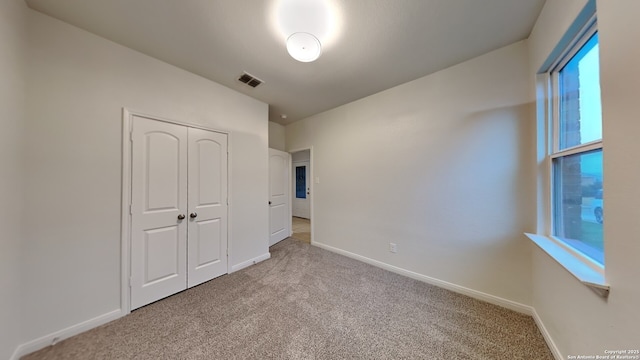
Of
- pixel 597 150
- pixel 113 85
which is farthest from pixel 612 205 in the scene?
pixel 113 85

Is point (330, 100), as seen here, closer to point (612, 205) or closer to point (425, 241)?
point (425, 241)

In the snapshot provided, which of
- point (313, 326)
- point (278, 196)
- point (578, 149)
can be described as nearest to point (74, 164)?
point (313, 326)

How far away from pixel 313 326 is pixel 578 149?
2321mm

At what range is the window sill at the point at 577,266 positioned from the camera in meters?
0.94

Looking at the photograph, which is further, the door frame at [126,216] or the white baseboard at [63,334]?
the door frame at [126,216]

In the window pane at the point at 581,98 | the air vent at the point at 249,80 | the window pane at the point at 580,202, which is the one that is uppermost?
the air vent at the point at 249,80

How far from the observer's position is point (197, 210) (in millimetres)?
2338

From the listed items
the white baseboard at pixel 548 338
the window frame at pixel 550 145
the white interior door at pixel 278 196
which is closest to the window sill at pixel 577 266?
the window frame at pixel 550 145

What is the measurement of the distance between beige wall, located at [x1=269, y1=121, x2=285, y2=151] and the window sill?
13.0 ft

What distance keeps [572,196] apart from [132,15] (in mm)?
3635

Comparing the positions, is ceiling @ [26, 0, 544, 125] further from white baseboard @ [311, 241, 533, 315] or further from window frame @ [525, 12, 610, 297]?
white baseboard @ [311, 241, 533, 315]

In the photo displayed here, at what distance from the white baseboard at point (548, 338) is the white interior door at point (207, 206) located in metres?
3.18

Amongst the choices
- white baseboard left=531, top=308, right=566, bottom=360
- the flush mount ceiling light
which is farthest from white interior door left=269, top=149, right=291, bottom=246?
white baseboard left=531, top=308, right=566, bottom=360

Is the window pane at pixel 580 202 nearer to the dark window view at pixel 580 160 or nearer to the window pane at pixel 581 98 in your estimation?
the dark window view at pixel 580 160
